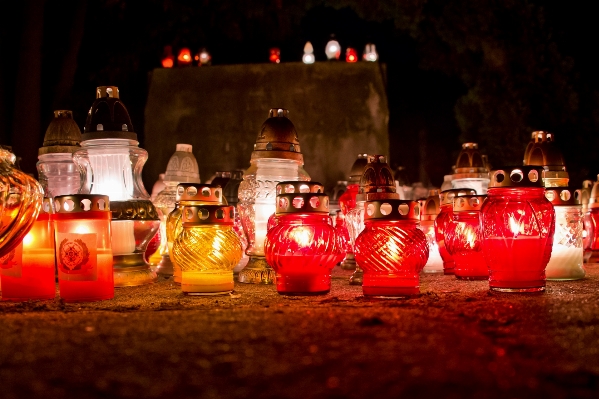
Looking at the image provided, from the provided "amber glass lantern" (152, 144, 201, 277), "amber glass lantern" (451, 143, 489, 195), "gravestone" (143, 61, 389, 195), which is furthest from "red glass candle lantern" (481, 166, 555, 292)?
"gravestone" (143, 61, 389, 195)

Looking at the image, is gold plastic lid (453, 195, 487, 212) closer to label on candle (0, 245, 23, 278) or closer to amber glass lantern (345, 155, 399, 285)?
amber glass lantern (345, 155, 399, 285)

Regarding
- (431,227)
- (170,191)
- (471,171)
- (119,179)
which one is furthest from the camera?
(471,171)

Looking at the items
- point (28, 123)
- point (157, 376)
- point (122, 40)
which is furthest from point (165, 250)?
point (122, 40)

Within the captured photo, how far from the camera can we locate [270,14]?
27.6ft

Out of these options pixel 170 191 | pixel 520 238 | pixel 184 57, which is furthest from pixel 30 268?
pixel 184 57

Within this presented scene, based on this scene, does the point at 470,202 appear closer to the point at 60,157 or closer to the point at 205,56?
the point at 60,157

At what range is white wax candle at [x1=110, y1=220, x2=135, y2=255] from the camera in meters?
2.76

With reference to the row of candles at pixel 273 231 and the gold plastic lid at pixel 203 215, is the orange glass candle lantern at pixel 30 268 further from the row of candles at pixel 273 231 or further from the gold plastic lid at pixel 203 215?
the gold plastic lid at pixel 203 215

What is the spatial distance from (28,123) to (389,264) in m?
4.54

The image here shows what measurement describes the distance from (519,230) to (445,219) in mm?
754

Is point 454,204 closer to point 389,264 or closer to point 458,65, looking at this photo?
point 389,264

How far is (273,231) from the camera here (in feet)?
7.48

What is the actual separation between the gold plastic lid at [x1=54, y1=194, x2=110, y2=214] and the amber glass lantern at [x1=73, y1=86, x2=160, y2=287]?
1.91ft

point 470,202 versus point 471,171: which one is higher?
point 471,171
